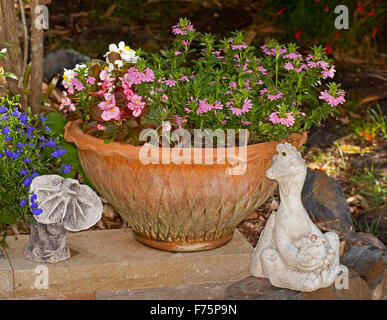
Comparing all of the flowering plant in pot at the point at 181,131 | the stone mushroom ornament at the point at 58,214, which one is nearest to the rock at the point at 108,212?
the flowering plant in pot at the point at 181,131

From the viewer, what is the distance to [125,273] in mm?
3039

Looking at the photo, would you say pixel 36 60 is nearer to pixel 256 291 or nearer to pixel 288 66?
pixel 288 66

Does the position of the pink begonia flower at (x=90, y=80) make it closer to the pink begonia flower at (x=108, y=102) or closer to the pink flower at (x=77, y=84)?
the pink flower at (x=77, y=84)

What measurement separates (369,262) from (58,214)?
1.59m

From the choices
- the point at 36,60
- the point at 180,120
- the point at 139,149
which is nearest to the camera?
the point at 139,149

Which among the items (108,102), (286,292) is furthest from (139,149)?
(286,292)

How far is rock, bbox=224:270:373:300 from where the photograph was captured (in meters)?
2.84

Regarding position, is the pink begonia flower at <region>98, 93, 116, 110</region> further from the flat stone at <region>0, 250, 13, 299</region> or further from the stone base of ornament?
the flat stone at <region>0, 250, 13, 299</region>

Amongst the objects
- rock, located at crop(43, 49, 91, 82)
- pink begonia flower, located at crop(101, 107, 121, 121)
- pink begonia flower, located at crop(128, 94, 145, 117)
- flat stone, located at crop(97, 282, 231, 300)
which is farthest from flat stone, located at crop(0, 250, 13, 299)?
rock, located at crop(43, 49, 91, 82)

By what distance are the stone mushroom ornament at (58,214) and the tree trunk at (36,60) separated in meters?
1.06

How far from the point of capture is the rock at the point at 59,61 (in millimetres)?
5430

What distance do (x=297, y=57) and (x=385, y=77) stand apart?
402 centimetres

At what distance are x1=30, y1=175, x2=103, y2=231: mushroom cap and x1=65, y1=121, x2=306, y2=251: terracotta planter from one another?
0.09m

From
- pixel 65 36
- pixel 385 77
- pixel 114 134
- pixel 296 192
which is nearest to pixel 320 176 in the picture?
pixel 296 192
